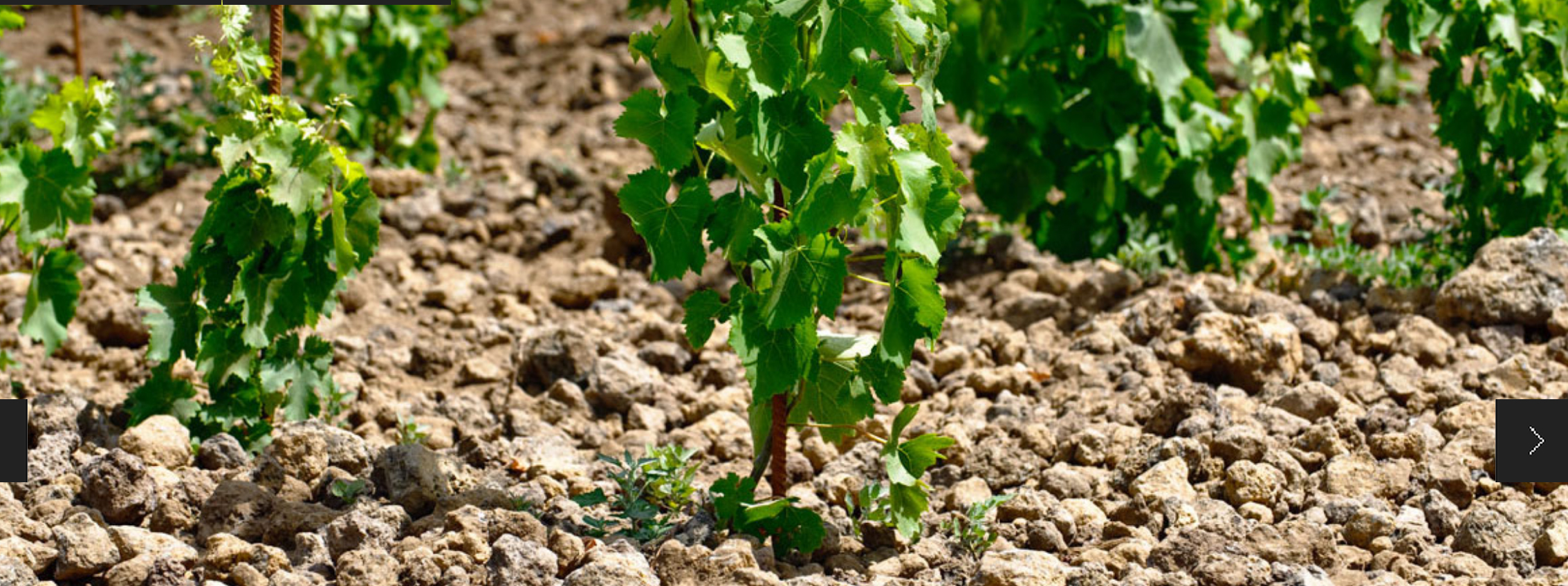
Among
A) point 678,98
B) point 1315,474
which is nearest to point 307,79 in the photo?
point 678,98

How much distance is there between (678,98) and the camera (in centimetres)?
294

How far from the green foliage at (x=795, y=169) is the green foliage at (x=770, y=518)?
20 centimetres

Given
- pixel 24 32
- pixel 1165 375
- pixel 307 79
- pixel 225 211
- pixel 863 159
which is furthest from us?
pixel 24 32

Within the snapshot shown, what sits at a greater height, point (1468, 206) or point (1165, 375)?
point (1468, 206)

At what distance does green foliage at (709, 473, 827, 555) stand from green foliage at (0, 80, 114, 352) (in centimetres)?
147

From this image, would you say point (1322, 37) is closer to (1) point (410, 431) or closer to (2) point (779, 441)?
(2) point (779, 441)

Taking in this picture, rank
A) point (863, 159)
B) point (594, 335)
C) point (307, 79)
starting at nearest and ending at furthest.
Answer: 1. point (863, 159)
2. point (594, 335)
3. point (307, 79)

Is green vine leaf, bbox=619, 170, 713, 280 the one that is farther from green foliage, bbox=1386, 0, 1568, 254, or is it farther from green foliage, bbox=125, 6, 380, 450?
green foliage, bbox=1386, 0, 1568, 254

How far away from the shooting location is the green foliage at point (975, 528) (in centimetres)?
322

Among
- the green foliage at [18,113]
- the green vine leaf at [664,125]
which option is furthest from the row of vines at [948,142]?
Result: the green foliage at [18,113]

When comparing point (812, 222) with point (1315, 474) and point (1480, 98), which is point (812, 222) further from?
point (1480, 98)

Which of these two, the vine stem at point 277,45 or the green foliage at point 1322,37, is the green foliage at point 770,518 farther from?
the green foliage at point 1322,37

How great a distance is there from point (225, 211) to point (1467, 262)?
3.00 metres

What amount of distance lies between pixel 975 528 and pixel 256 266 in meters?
1.49
